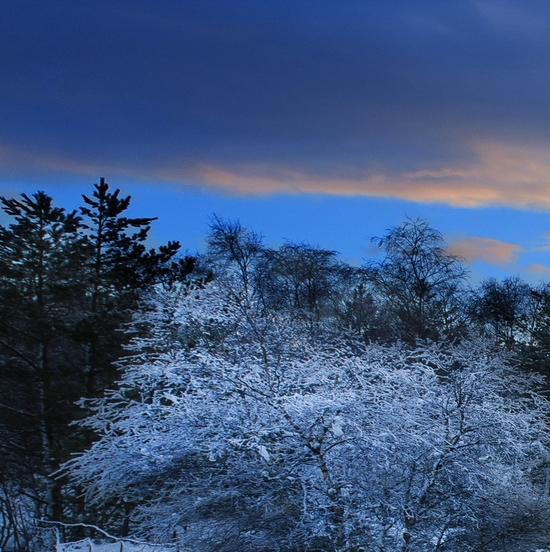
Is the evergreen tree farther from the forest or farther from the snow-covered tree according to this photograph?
the snow-covered tree

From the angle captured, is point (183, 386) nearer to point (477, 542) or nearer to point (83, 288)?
point (477, 542)

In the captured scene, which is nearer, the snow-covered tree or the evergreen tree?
the snow-covered tree

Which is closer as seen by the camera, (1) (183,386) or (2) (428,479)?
(2) (428,479)

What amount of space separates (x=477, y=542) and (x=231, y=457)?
4149mm

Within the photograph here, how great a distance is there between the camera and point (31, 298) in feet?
71.1

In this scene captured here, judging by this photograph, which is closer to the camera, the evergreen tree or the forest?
the forest

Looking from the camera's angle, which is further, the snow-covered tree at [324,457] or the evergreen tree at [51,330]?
the evergreen tree at [51,330]

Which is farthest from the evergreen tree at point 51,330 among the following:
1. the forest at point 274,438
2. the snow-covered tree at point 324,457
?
the snow-covered tree at point 324,457

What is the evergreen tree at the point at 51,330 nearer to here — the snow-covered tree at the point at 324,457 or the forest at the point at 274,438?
the forest at the point at 274,438

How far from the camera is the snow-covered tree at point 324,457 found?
1219 centimetres

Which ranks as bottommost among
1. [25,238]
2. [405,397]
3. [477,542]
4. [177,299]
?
[477,542]

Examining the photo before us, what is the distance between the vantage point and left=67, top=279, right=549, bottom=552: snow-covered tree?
12188mm

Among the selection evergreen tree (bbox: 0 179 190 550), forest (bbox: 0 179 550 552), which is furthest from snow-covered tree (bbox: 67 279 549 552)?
evergreen tree (bbox: 0 179 190 550)

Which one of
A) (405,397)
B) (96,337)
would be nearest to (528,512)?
(405,397)
